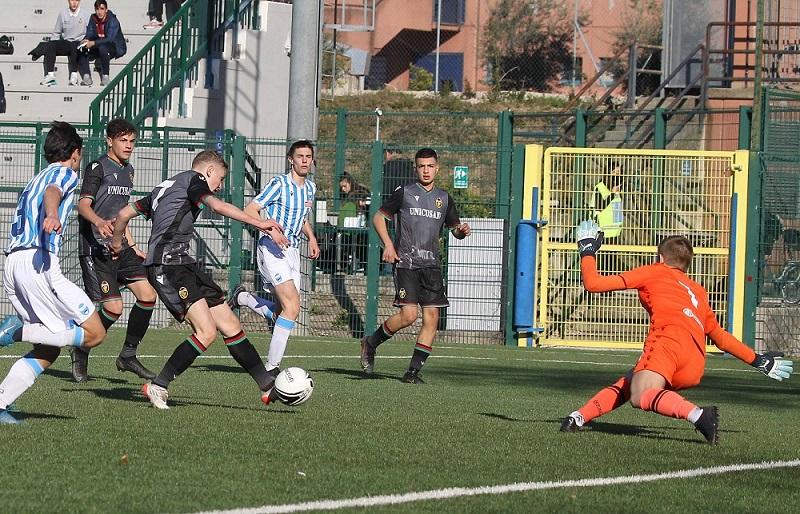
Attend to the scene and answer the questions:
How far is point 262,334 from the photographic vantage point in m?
19.1

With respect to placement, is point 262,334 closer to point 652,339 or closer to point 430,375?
point 430,375

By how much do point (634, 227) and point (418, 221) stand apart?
22.5 ft

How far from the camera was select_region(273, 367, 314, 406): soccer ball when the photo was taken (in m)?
9.12

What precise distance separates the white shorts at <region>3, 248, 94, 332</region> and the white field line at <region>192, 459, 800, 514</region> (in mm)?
2976

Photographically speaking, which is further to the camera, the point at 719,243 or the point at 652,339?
the point at 719,243

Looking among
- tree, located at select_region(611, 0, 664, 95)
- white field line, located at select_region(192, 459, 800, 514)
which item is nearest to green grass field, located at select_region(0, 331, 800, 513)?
white field line, located at select_region(192, 459, 800, 514)

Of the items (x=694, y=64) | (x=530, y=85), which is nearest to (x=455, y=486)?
(x=694, y=64)

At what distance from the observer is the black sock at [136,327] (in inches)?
455

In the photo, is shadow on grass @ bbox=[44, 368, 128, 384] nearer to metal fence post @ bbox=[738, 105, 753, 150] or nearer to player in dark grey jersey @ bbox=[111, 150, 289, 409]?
player in dark grey jersey @ bbox=[111, 150, 289, 409]

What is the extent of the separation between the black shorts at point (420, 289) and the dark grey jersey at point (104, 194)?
8.41ft

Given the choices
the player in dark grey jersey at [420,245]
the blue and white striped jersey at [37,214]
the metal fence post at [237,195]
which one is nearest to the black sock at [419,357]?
the player in dark grey jersey at [420,245]

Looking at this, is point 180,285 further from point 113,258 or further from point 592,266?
point 592,266

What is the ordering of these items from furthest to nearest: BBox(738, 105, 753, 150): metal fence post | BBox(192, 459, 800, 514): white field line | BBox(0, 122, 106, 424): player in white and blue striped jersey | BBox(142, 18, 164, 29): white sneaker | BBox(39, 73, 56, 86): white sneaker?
BBox(142, 18, 164, 29): white sneaker, BBox(39, 73, 56, 86): white sneaker, BBox(738, 105, 753, 150): metal fence post, BBox(0, 122, 106, 424): player in white and blue striped jersey, BBox(192, 459, 800, 514): white field line

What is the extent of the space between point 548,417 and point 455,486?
3277 mm
